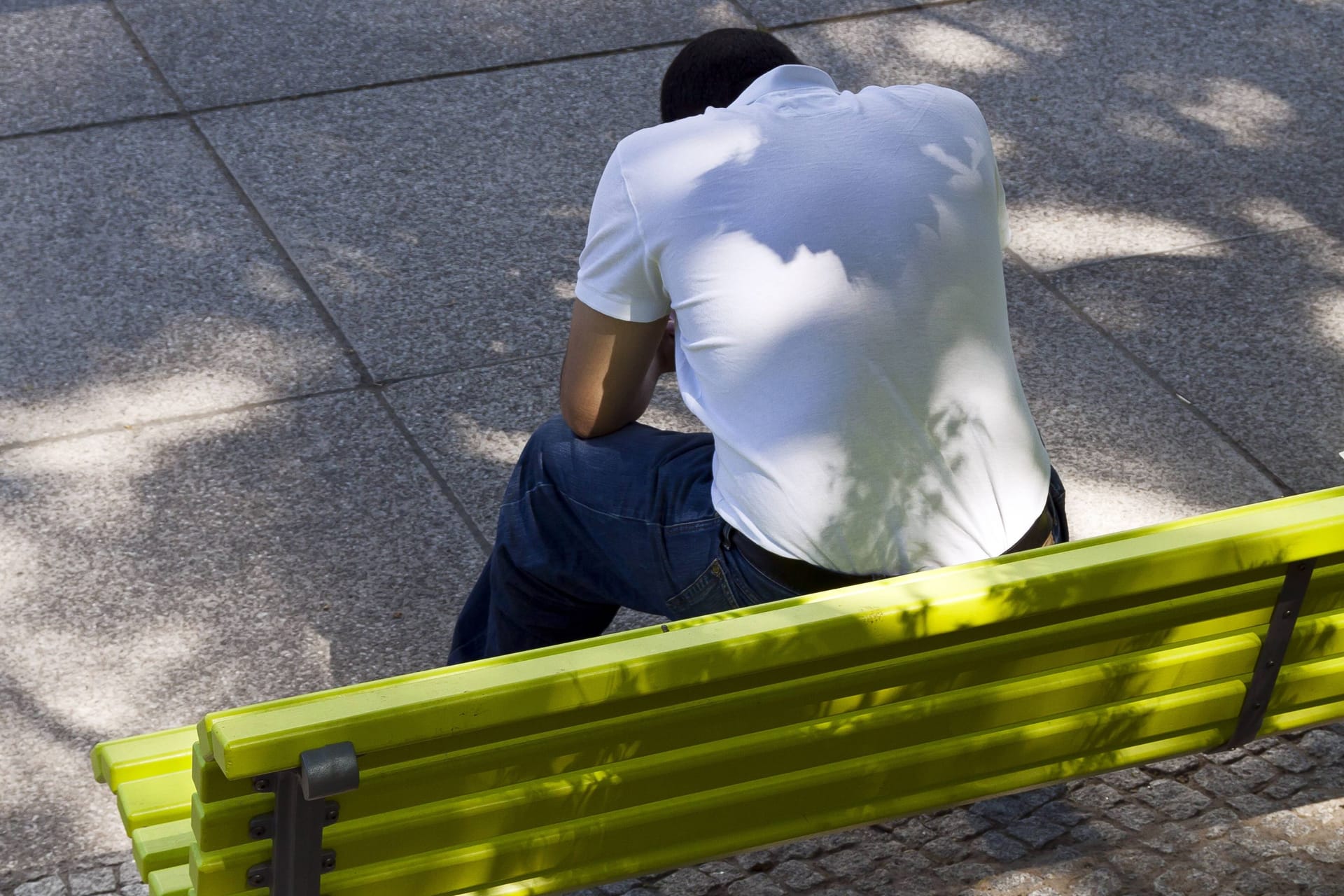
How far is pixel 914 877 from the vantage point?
10.4 feet

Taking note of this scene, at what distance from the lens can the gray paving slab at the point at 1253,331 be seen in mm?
4465

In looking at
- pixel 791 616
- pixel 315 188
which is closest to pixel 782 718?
pixel 791 616

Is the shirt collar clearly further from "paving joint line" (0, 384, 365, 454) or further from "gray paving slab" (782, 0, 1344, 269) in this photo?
"gray paving slab" (782, 0, 1344, 269)

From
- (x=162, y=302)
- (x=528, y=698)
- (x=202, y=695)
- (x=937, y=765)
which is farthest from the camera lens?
(x=162, y=302)

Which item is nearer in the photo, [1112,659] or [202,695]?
[1112,659]

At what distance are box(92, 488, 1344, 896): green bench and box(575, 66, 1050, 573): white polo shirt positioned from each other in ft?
0.87

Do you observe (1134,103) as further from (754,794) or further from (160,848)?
(160,848)

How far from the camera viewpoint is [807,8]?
6.45m

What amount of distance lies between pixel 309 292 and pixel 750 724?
9.20ft

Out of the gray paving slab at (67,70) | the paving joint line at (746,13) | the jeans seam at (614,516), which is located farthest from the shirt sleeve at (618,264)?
the paving joint line at (746,13)

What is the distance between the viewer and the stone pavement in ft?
11.1

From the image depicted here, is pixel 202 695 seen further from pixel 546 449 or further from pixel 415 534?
pixel 546 449

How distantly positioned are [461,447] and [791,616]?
216cm

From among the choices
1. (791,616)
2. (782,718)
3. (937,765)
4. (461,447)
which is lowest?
(461,447)
